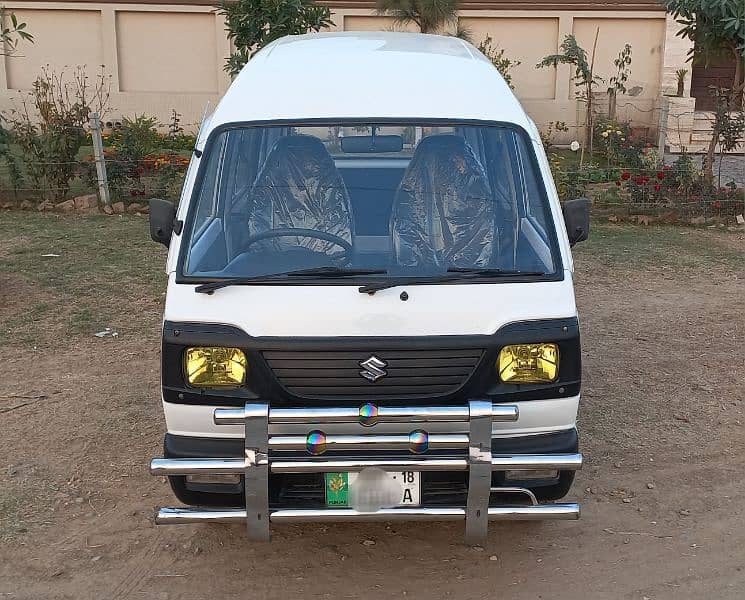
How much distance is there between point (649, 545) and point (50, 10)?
1859cm

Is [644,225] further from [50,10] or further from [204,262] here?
[50,10]

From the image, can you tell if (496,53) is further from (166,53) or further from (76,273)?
(76,273)

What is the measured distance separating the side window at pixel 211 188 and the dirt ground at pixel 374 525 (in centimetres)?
150

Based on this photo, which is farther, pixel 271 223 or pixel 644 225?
pixel 644 225

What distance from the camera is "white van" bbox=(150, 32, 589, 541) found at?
3.27 meters

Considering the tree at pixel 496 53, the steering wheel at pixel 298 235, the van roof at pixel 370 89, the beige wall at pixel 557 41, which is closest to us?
the steering wheel at pixel 298 235

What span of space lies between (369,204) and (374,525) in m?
1.53

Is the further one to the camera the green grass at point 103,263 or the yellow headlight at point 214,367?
the green grass at point 103,263

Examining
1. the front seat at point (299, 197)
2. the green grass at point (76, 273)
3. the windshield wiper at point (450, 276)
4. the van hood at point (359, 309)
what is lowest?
the green grass at point (76, 273)

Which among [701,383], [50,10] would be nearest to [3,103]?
[50,10]

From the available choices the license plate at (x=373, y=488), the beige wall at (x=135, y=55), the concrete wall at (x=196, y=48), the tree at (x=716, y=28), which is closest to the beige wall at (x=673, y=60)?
the concrete wall at (x=196, y=48)

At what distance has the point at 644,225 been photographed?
10758 millimetres

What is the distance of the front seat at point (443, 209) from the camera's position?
372 cm

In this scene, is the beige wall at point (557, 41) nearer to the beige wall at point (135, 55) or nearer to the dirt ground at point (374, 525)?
the beige wall at point (135, 55)
